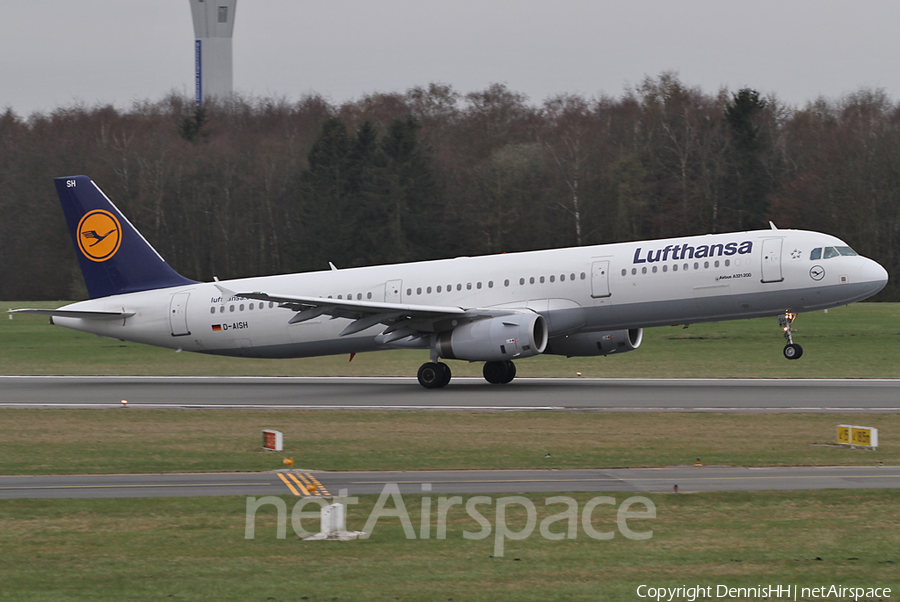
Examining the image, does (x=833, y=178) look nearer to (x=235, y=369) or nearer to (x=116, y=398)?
(x=235, y=369)

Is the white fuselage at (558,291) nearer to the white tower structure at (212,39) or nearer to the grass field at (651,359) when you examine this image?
the grass field at (651,359)

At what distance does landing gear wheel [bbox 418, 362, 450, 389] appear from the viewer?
3091cm

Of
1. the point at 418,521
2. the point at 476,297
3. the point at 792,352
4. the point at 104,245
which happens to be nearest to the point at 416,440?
the point at 418,521

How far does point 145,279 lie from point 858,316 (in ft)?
112

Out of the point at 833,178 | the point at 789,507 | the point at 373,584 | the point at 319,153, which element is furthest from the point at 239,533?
the point at 319,153

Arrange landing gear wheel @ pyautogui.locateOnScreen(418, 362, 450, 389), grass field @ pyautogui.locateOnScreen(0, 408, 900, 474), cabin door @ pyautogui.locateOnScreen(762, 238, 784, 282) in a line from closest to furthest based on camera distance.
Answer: grass field @ pyautogui.locateOnScreen(0, 408, 900, 474) → cabin door @ pyautogui.locateOnScreen(762, 238, 784, 282) → landing gear wheel @ pyautogui.locateOnScreen(418, 362, 450, 389)

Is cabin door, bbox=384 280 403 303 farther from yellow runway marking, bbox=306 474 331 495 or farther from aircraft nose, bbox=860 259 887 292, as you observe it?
yellow runway marking, bbox=306 474 331 495

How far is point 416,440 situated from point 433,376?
1095 cm

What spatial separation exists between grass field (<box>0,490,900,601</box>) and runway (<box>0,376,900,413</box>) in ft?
40.7

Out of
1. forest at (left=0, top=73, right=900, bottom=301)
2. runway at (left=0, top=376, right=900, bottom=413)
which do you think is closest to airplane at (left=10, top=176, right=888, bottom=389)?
runway at (left=0, top=376, right=900, bottom=413)

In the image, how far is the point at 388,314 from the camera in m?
30.2

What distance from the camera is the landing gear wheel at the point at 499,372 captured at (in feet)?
105

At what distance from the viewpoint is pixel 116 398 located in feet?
97.3

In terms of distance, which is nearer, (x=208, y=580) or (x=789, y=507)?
(x=208, y=580)
